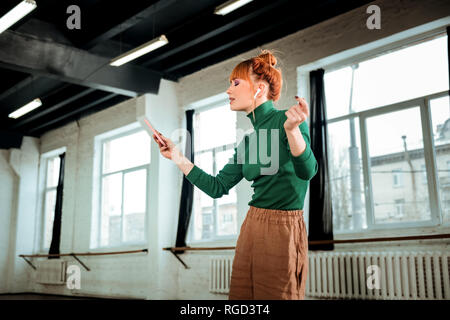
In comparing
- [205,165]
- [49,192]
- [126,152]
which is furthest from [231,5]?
[49,192]

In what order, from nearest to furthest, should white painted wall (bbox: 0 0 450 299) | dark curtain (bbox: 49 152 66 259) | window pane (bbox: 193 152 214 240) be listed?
1. white painted wall (bbox: 0 0 450 299)
2. window pane (bbox: 193 152 214 240)
3. dark curtain (bbox: 49 152 66 259)

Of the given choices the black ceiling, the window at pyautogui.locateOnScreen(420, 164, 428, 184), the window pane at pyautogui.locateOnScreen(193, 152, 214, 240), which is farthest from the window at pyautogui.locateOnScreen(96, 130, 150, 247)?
the window at pyautogui.locateOnScreen(420, 164, 428, 184)

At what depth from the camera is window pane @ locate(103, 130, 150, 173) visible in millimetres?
8906

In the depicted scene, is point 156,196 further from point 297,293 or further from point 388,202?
point 297,293

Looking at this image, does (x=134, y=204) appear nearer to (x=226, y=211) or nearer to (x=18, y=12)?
(x=226, y=211)

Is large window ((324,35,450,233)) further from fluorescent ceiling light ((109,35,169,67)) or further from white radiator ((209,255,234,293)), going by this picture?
fluorescent ceiling light ((109,35,169,67))

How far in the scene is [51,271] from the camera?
10156 millimetres

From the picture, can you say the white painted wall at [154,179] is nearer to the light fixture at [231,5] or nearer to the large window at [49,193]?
the large window at [49,193]

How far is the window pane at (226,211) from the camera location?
6.96 meters

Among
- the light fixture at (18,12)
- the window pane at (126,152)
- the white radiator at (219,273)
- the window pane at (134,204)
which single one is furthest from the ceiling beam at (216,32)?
the white radiator at (219,273)

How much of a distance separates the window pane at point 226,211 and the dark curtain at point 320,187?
5.51ft

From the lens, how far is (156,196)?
24.7ft

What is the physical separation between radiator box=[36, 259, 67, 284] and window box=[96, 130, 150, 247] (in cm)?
122

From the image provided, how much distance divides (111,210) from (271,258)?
28.9ft
